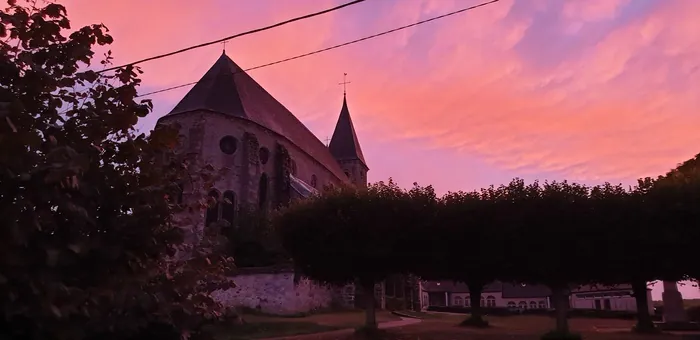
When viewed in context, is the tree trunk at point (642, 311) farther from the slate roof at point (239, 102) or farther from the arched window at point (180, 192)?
the slate roof at point (239, 102)

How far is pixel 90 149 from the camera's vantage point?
436 cm

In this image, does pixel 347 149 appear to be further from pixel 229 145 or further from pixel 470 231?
pixel 470 231

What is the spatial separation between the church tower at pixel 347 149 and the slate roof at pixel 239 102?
420 inches

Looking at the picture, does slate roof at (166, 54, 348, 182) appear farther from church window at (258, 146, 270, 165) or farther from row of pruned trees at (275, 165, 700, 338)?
row of pruned trees at (275, 165, 700, 338)

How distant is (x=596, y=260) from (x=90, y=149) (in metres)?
20.6

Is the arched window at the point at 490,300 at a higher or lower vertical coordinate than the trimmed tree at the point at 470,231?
lower

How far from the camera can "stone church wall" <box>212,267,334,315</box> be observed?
3131cm

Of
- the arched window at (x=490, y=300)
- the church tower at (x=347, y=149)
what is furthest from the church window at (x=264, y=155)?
the arched window at (x=490, y=300)

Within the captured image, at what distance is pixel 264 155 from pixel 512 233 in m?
27.0

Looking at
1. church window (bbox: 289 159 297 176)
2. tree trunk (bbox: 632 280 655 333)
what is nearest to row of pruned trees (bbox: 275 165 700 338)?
tree trunk (bbox: 632 280 655 333)

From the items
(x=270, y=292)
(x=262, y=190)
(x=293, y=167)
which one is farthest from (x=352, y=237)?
(x=293, y=167)

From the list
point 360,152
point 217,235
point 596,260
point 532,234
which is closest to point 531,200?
point 532,234

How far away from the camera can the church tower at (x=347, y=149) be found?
67500 millimetres

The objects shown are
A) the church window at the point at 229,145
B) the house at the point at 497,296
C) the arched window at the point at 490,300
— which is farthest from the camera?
the arched window at the point at 490,300
